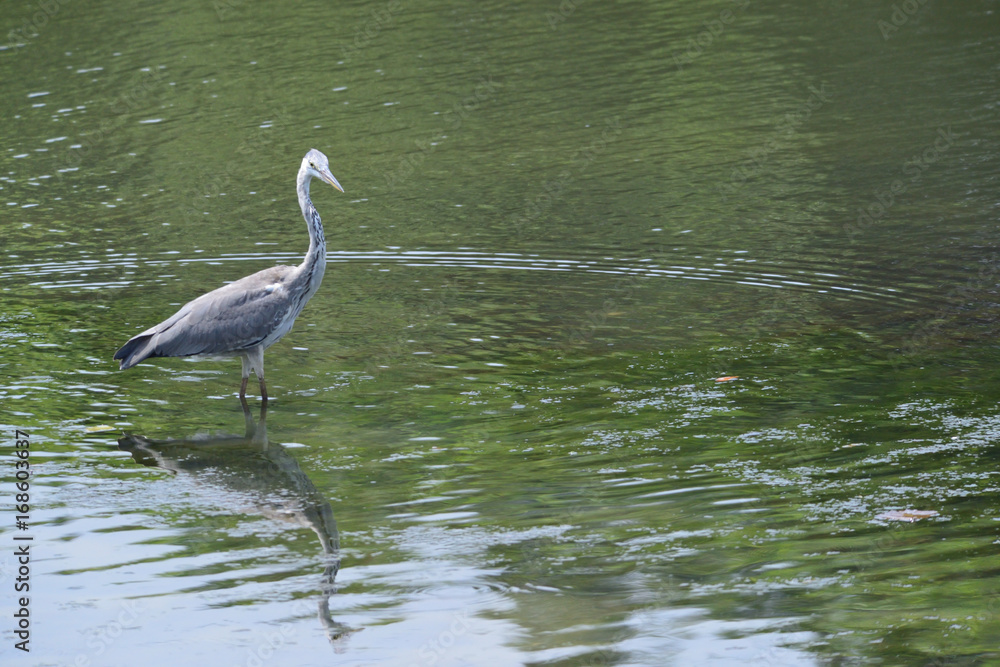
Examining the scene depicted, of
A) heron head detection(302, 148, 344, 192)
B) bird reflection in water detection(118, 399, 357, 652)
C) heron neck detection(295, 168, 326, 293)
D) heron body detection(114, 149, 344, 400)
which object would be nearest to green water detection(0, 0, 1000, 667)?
bird reflection in water detection(118, 399, 357, 652)

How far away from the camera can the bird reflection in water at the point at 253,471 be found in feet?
27.8

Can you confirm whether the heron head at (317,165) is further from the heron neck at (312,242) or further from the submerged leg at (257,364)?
the submerged leg at (257,364)

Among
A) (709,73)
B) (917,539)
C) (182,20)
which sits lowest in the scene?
(917,539)

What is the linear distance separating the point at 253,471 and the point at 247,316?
1.83 m

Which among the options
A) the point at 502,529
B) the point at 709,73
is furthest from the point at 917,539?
the point at 709,73

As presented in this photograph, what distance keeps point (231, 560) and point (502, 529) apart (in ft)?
6.05

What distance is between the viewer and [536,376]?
443 inches

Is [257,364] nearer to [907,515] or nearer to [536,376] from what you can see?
[536,376]

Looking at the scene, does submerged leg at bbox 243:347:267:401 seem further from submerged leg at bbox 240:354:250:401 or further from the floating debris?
the floating debris

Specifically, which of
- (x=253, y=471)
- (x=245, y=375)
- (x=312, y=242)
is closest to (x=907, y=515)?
(x=253, y=471)

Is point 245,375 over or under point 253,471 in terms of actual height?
over

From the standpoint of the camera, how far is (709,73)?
83.5 feet

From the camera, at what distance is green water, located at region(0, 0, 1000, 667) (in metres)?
7.03

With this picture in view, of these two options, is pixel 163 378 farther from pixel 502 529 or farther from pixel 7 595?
pixel 502 529
